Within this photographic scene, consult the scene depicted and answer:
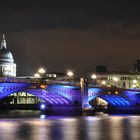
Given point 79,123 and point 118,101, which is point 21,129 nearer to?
point 79,123

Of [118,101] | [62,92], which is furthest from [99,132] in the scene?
[118,101]

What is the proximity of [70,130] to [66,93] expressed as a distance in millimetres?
44066

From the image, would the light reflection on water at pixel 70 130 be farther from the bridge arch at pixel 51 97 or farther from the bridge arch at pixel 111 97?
the bridge arch at pixel 111 97

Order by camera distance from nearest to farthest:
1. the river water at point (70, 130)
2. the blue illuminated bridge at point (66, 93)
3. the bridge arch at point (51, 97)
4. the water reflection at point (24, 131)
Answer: the river water at point (70, 130)
the water reflection at point (24, 131)
the blue illuminated bridge at point (66, 93)
the bridge arch at point (51, 97)

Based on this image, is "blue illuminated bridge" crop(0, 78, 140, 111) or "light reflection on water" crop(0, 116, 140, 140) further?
"blue illuminated bridge" crop(0, 78, 140, 111)

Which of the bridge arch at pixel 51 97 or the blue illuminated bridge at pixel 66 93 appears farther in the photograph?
the bridge arch at pixel 51 97

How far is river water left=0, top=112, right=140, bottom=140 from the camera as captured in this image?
84.8m

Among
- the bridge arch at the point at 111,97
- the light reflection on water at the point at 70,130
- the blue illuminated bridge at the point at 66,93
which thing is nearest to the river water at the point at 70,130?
the light reflection on water at the point at 70,130

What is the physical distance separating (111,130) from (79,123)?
12319 millimetres

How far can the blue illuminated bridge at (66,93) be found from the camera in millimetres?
124650

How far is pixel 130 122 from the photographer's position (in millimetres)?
109125

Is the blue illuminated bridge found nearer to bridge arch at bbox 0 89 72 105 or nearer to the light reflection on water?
bridge arch at bbox 0 89 72 105

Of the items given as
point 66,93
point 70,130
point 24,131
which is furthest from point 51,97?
point 24,131

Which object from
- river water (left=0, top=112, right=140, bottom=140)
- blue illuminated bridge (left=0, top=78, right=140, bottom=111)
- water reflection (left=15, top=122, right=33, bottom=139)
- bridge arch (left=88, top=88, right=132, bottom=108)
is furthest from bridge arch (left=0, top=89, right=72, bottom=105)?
water reflection (left=15, top=122, right=33, bottom=139)
